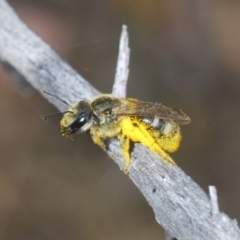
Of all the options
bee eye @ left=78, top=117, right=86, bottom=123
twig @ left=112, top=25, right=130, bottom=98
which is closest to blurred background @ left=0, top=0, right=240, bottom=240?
twig @ left=112, top=25, right=130, bottom=98

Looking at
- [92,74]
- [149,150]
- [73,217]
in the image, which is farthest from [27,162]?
[149,150]

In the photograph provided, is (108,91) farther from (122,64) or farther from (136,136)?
(136,136)

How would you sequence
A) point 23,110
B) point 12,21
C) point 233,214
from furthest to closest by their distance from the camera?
1. point 23,110
2. point 233,214
3. point 12,21

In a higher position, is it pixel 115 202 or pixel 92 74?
pixel 92 74

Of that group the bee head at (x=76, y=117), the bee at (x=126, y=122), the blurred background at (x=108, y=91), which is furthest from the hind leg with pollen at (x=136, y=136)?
the blurred background at (x=108, y=91)

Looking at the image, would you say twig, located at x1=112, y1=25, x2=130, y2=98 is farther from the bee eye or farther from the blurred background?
the blurred background

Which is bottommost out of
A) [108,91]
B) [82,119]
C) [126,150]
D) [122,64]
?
[126,150]

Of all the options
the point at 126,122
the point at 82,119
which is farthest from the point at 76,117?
the point at 126,122

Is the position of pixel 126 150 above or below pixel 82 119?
below

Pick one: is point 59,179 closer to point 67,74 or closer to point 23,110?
point 23,110
